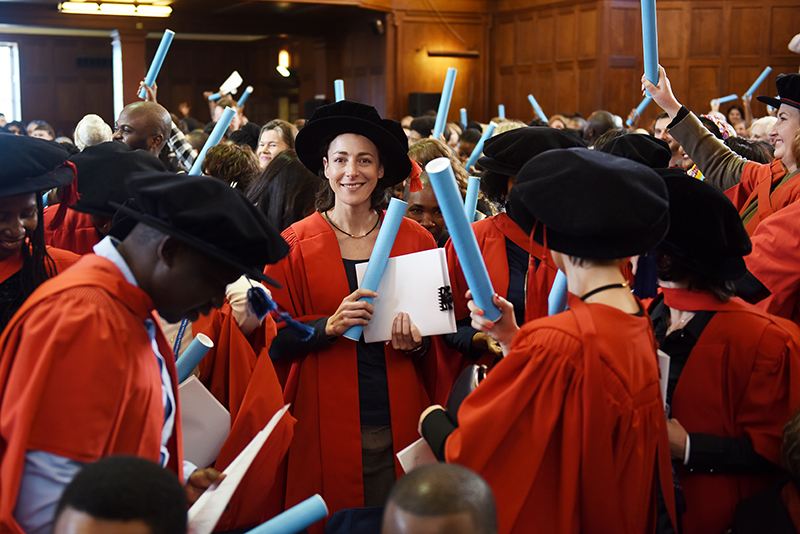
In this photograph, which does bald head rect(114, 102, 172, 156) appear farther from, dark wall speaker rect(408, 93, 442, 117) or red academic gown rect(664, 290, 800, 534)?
dark wall speaker rect(408, 93, 442, 117)

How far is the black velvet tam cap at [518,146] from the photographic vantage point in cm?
248

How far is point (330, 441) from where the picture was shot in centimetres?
238

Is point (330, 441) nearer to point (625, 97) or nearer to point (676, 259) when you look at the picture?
point (676, 259)

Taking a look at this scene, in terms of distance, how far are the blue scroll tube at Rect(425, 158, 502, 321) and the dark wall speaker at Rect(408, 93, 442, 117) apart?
11990mm

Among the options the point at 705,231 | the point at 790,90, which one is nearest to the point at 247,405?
the point at 705,231

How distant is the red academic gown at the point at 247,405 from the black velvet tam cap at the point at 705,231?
1206 mm

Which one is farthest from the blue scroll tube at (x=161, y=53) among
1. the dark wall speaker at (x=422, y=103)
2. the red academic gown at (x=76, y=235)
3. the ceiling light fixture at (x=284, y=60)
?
the ceiling light fixture at (x=284, y=60)

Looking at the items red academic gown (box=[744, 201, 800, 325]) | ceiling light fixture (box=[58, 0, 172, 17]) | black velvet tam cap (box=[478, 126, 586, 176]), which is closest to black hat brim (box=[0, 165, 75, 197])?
black velvet tam cap (box=[478, 126, 586, 176])

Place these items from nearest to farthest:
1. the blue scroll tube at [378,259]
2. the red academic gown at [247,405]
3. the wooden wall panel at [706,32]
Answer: the red academic gown at [247,405] < the blue scroll tube at [378,259] < the wooden wall panel at [706,32]

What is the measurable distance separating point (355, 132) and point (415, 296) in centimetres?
63

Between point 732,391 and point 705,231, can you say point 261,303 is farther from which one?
point 732,391

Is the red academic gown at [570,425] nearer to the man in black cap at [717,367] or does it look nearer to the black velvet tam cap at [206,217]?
the man in black cap at [717,367]

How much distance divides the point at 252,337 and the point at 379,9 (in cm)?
1188

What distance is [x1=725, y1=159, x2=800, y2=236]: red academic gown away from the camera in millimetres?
2872
